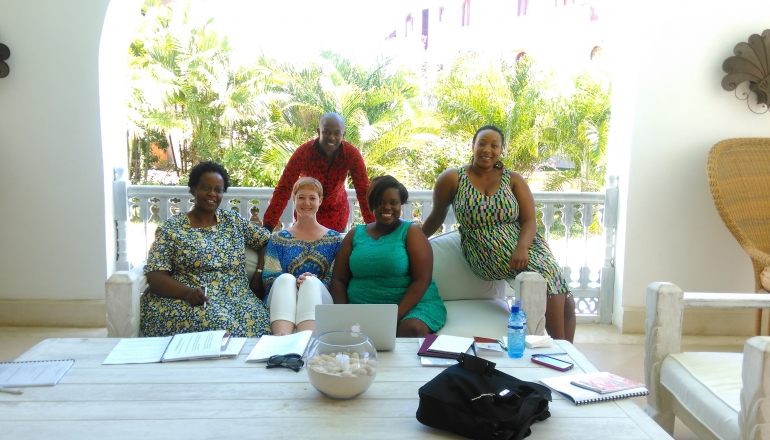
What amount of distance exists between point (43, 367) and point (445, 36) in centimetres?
1725

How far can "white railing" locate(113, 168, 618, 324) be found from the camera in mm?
4199

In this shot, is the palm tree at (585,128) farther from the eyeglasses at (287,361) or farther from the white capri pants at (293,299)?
the eyeglasses at (287,361)

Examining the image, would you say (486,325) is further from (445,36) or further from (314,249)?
(445,36)

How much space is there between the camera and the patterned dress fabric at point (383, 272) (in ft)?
9.86

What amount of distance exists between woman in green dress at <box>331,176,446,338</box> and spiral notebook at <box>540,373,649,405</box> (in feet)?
3.33

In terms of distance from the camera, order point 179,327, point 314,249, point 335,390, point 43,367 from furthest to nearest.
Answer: point 314,249
point 179,327
point 43,367
point 335,390

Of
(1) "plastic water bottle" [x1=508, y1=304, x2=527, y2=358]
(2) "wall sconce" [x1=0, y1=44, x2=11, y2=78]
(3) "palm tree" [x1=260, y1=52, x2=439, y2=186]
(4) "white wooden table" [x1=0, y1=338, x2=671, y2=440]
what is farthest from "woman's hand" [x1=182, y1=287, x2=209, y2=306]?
(3) "palm tree" [x1=260, y1=52, x2=439, y2=186]

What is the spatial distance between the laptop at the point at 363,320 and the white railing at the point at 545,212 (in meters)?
1.95

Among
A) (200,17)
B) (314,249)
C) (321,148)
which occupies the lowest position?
(314,249)

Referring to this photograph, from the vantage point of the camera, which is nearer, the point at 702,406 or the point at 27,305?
the point at 702,406

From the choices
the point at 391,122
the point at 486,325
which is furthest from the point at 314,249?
the point at 391,122

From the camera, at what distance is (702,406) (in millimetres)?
2135

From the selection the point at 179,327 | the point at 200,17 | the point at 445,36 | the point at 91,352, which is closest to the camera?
the point at 91,352

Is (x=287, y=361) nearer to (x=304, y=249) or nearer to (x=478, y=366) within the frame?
(x=478, y=366)
